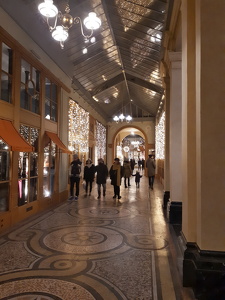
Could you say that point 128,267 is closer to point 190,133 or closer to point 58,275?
point 58,275

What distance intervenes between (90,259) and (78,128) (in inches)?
281

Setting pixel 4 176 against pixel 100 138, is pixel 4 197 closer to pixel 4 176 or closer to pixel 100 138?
pixel 4 176

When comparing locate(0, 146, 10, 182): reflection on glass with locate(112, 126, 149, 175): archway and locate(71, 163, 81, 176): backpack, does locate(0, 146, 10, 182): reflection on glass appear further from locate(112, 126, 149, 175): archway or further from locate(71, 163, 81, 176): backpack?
locate(112, 126, 149, 175): archway

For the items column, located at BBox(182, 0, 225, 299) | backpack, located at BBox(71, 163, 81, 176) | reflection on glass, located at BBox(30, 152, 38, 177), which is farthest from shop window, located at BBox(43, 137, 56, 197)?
column, located at BBox(182, 0, 225, 299)

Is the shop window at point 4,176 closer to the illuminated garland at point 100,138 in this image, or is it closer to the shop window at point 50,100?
the shop window at point 50,100

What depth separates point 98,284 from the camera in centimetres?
253

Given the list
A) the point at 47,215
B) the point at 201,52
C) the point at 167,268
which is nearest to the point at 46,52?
the point at 47,215

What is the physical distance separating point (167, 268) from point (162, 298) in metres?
0.66

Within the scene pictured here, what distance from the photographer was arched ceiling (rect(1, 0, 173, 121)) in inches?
204

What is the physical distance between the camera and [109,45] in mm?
8031

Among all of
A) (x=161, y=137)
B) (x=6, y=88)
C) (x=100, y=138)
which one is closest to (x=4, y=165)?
(x=6, y=88)

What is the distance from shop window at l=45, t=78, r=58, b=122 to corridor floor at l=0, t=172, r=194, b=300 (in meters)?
2.84

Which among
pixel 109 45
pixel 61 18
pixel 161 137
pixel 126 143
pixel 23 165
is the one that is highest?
pixel 109 45

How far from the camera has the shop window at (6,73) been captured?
176 inches
